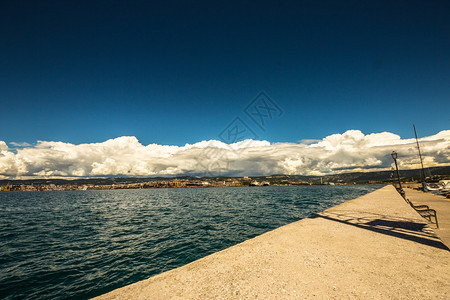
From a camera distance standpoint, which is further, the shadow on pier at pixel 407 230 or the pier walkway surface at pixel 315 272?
the shadow on pier at pixel 407 230

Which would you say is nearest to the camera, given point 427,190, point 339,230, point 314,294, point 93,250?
point 314,294

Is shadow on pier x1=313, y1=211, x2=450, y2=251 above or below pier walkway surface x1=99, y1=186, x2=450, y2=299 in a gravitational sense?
below

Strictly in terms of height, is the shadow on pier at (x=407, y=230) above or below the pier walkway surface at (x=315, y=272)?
below

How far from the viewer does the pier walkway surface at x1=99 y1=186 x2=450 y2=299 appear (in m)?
3.90

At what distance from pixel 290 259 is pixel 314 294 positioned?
1.83 m

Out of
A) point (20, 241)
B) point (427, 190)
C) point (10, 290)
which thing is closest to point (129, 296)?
point (10, 290)

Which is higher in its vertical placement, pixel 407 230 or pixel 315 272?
pixel 315 272

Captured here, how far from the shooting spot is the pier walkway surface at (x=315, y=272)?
3.90 metres

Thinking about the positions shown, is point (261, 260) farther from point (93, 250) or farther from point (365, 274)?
point (93, 250)

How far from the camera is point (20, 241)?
14289 mm

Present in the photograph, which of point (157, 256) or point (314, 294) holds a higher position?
point (314, 294)

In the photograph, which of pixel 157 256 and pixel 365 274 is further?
pixel 157 256

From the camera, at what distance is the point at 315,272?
186 inches

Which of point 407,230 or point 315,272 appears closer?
point 315,272
